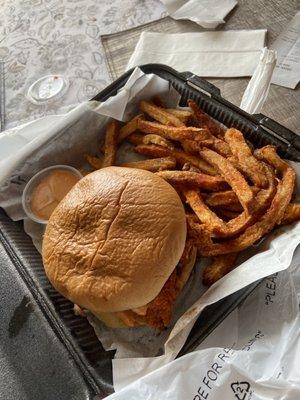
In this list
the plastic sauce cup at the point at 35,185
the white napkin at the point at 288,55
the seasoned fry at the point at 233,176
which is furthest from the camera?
the white napkin at the point at 288,55

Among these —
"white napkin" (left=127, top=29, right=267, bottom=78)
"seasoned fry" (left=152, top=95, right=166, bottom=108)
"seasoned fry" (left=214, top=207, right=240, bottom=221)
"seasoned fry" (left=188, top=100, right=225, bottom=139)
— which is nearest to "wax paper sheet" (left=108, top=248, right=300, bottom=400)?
"seasoned fry" (left=214, top=207, right=240, bottom=221)

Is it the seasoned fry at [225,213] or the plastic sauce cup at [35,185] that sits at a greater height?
the seasoned fry at [225,213]

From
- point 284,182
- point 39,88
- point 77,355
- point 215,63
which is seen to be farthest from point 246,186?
point 39,88

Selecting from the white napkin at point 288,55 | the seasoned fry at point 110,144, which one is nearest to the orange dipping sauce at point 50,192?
the seasoned fry at point 110,144

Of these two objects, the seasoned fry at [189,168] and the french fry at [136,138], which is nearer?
the seasoned fry at [189,168]

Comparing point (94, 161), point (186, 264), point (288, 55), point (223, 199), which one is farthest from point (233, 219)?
point (288, 55)

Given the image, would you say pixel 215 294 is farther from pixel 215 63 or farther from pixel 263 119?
pixel 215 63

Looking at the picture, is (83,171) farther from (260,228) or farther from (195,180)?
(260,228)

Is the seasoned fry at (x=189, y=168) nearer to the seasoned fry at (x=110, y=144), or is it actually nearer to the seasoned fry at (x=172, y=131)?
the seasoned fry at (x=172, y=131)
